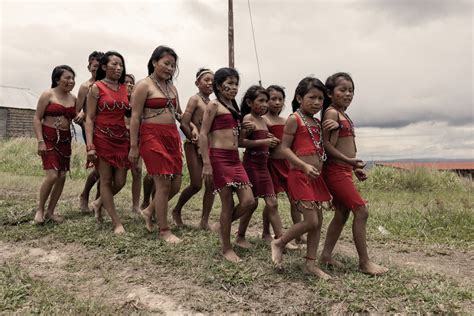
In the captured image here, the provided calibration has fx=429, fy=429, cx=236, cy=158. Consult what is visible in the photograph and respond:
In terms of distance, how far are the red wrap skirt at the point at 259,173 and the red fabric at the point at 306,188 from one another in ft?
2.30

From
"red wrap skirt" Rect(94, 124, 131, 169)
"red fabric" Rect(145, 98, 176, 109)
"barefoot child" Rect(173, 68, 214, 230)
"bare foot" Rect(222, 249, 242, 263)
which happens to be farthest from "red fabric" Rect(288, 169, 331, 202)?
"red wrap skirt" Rect(94, 124, 131, 169)

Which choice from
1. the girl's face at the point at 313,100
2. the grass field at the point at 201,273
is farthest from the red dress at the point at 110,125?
the girl's face at the point at 313,100

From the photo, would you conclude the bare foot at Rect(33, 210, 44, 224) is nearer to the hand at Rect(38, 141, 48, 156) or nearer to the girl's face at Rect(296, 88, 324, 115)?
the hand at Rect(38, 141, 48, 156)

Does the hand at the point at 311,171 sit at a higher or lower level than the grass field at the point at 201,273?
higher

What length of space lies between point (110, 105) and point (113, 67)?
0.43 m

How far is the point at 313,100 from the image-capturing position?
11.6 ft

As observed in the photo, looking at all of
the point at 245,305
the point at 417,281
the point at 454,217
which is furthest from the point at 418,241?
the point at 245,305

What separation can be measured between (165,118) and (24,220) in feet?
8.78

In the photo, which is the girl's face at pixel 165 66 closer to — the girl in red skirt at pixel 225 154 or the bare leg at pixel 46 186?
the girl in red skirt at pixel 225 154

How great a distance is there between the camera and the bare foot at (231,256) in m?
3.84

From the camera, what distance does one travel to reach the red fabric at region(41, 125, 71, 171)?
5.30 m

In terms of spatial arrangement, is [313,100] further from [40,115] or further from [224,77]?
[40,115]

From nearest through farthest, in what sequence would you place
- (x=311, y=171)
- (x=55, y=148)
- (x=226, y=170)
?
(x=311, y=171) → (x=226, y=170) → (x=55, y=148)

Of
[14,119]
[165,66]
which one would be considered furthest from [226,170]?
[14,119]
